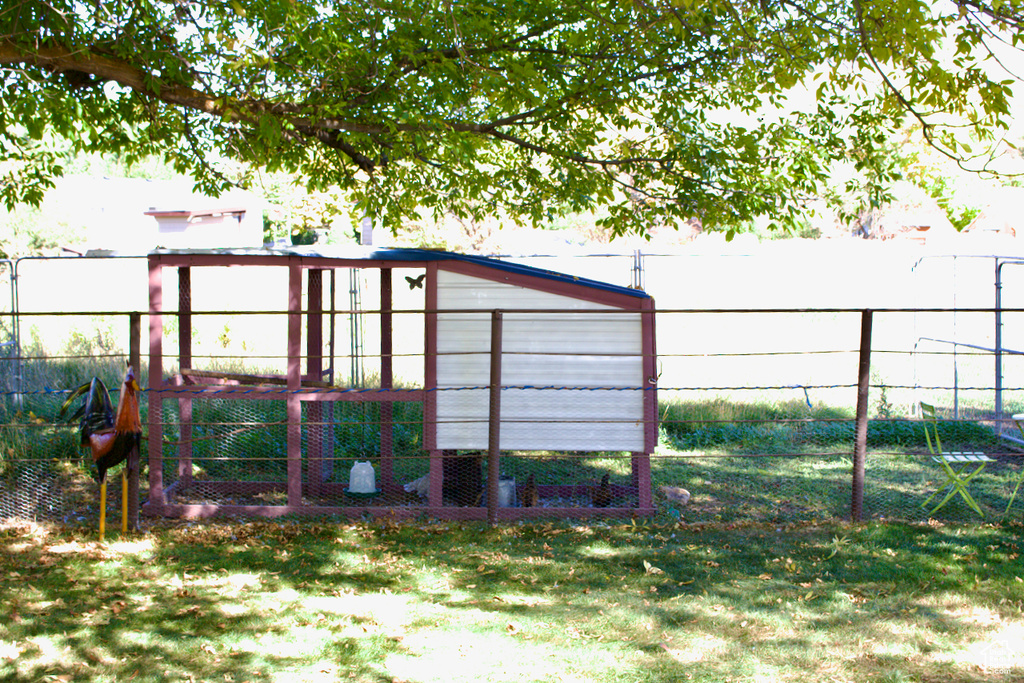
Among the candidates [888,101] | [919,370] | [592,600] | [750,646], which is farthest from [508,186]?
[919,370]

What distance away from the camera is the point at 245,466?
8227 mm

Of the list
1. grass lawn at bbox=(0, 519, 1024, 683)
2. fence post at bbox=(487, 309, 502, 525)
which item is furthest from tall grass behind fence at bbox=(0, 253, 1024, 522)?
grass lawn at bbox=(0, 519, 1024, 683)

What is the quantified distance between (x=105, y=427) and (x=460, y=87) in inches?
150

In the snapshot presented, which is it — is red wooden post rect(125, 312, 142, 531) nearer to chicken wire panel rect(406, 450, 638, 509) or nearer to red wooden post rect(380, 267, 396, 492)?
red wooden post rect(380, 267, 396, 492)

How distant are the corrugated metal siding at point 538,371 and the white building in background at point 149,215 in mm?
26776

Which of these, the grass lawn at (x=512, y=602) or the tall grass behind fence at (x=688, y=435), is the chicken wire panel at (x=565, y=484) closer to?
the tall grass behind fence at (x=688, y=435)

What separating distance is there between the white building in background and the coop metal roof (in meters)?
26.4

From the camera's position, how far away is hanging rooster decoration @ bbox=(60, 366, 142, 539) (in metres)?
5.87

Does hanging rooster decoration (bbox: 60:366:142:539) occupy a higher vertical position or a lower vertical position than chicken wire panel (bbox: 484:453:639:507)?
higher

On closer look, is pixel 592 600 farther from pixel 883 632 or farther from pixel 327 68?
pixel 327 68

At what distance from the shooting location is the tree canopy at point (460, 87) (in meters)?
6.76

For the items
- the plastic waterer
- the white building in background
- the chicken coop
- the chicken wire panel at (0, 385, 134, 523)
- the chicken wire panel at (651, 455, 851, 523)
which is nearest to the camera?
the chicken coop

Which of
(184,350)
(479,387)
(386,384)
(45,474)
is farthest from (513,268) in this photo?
(45,474)

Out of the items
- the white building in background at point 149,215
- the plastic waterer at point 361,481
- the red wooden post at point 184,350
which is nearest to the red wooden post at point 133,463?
the red wooden post at point 184,350
